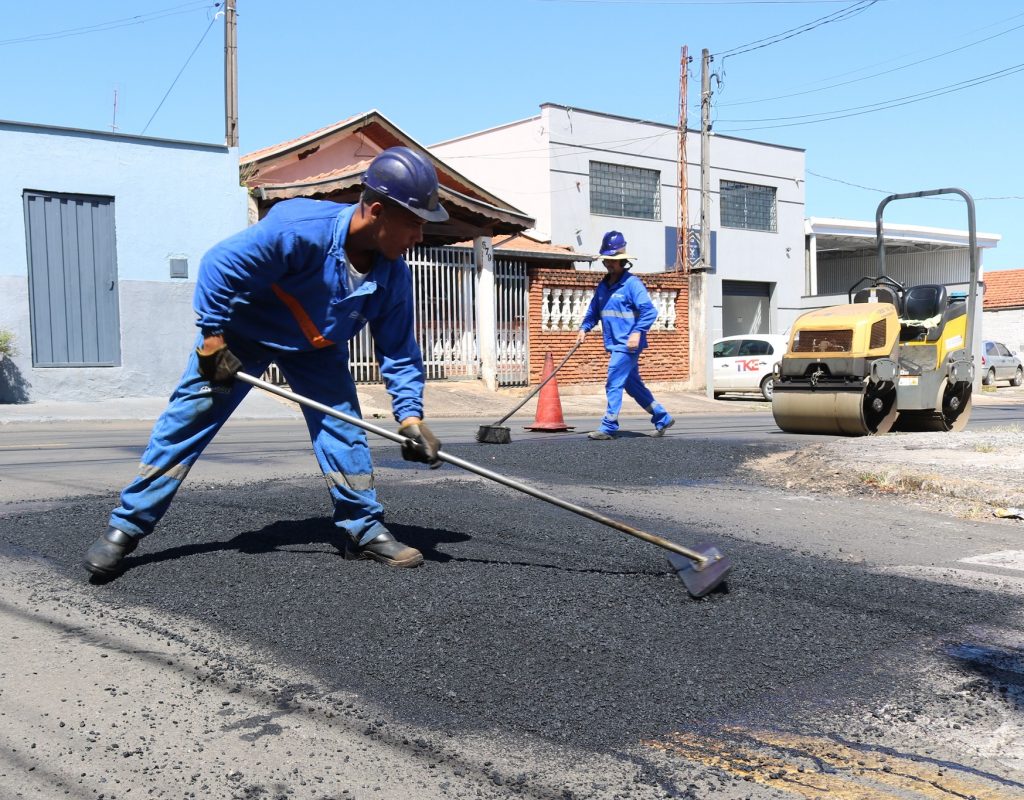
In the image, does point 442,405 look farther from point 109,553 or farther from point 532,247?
point 109,553

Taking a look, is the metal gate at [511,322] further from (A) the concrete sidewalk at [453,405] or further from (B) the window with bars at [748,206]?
(B) the window with bars at [748,206]

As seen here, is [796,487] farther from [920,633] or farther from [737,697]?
[737,697]

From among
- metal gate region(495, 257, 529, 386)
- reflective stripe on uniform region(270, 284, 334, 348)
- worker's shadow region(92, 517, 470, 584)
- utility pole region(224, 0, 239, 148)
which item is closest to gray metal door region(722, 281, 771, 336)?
metal gate region(495, 257, 529, 386)

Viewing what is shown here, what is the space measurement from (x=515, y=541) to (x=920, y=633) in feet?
6.02

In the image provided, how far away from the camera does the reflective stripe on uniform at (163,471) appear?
163 inches

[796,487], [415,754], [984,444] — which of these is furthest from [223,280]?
[984,444]

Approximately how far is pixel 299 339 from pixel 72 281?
40.3 feet

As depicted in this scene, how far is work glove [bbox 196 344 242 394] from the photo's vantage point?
3.93 meters

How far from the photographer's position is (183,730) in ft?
8.64

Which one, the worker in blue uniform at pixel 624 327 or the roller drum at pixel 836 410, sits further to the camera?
the worker in blue uniform at pixel 624 327

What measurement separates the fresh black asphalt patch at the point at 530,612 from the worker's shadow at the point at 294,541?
0.05 feet

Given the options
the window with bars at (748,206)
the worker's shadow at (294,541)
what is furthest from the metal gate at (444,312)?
the window with bars at (748,206)

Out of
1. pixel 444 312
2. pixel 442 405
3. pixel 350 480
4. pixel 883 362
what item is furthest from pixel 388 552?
pixel 444 312

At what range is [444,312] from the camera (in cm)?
1930
